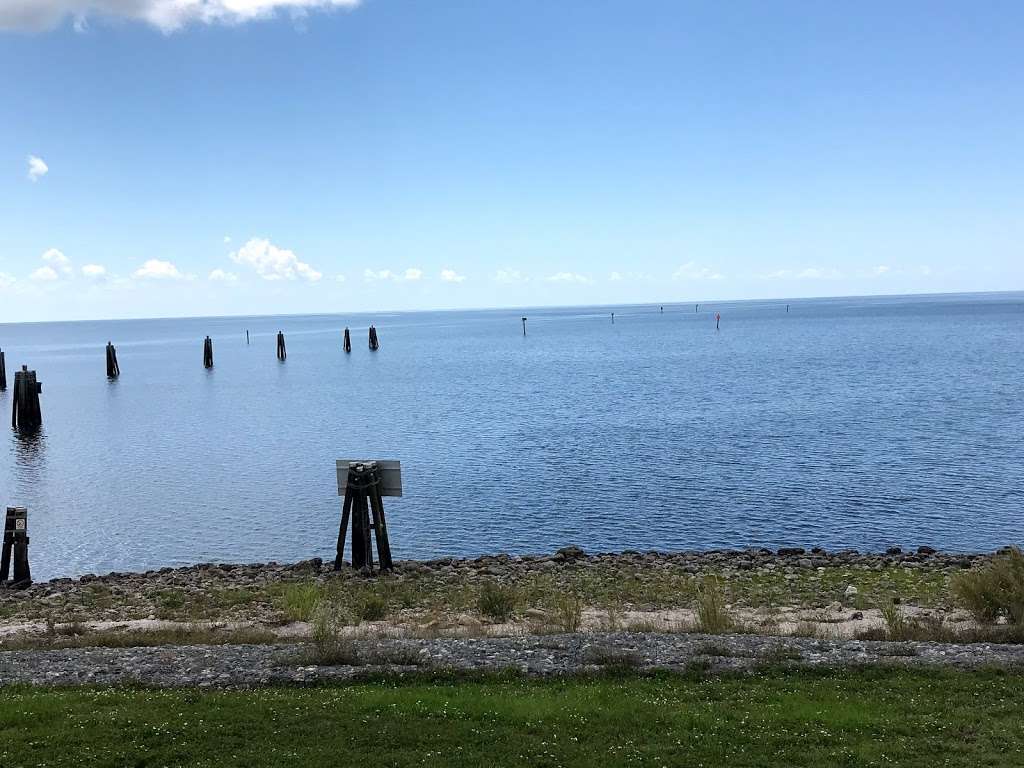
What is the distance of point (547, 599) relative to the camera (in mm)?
19266

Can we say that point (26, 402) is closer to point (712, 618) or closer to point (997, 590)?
point (712, 618)

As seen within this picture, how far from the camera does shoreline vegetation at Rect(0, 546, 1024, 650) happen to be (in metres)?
15.1

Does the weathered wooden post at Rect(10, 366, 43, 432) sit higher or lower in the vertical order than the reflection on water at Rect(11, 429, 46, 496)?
higher

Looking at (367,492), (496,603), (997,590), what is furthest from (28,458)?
(997,590)

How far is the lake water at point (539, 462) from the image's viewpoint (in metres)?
29.2

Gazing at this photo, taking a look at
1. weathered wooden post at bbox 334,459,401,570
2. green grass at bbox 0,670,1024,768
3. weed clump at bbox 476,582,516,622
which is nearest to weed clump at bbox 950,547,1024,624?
green grass at bbox 0,670,1024,768

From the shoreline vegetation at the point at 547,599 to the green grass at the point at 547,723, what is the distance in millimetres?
2908

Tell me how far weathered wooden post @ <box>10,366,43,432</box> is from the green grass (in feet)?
166

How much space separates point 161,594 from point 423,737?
14559 millimetres

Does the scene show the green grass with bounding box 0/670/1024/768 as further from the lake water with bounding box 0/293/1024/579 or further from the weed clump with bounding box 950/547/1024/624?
the lake water with bounding box 0/293/1024/579

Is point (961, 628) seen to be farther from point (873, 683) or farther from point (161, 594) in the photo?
point (161, 594)

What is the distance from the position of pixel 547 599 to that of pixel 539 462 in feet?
72.3

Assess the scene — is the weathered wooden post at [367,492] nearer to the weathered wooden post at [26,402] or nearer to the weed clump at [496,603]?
the weed clump at [496,603]

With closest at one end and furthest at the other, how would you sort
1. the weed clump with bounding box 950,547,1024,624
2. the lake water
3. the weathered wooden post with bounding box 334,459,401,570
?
the weed clump with bounding box 950,547,1024,624 → the weathered wooden post with bounding box 334,459,401,570 → the lake water
